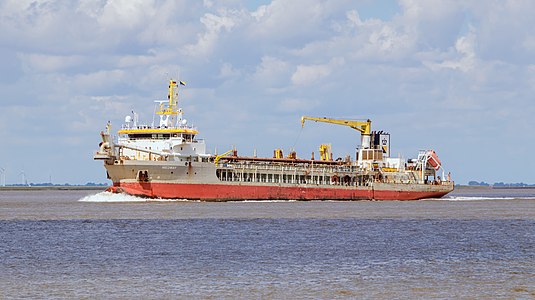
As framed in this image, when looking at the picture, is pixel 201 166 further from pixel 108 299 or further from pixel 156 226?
pixel 108 299

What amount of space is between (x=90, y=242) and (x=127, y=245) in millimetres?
2772

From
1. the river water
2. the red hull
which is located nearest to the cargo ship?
the red hull

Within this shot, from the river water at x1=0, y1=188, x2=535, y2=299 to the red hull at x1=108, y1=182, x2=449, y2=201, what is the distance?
53.1ft

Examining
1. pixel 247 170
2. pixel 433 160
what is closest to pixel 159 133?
pixel 247 170

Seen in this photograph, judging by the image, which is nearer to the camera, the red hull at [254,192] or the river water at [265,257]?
the river water at [265,257]

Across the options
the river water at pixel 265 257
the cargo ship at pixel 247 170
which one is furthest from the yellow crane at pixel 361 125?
the river water at pixel 265 257

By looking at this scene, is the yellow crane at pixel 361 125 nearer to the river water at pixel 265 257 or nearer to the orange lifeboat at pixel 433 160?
the orange lifeboat at pixel 433 160

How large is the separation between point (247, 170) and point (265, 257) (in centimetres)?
4966

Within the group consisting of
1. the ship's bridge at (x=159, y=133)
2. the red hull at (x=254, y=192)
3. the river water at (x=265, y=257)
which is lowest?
the river water at (x=265, y=257)

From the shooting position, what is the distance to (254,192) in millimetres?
86625

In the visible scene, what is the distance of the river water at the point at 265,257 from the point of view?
27.7 m

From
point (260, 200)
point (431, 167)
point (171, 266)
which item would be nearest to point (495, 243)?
point (171, 266)

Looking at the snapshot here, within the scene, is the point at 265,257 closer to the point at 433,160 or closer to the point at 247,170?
the point at 247,170

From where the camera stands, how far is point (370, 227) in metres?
53.9
